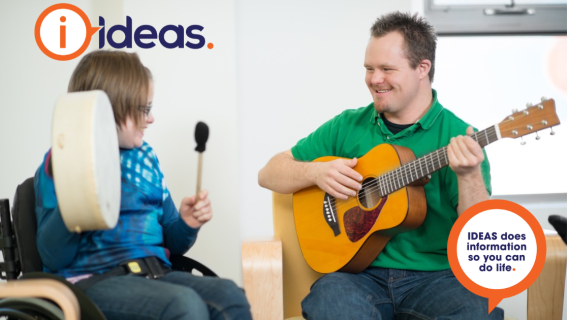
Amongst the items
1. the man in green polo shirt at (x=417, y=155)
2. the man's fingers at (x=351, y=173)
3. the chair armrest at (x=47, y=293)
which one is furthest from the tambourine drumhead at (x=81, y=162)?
the man's fingers at (x=351, y=173)

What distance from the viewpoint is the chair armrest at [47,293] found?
1.21m

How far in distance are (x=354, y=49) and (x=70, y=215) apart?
6.33 ft

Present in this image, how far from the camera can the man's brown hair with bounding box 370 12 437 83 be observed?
1.99m

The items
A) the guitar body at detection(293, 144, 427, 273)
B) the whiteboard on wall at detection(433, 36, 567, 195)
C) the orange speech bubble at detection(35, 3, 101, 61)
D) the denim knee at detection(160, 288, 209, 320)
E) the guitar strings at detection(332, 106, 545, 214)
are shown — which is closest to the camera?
the denim knee at detection(160, 288, 209, 320)

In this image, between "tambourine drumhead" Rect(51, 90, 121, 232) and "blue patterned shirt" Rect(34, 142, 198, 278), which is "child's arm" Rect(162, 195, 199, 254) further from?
"tambourine drumhead" Rect(51, 90, 121, 232)

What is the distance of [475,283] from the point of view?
1.64 meters

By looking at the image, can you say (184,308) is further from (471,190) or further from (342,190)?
(471,190)

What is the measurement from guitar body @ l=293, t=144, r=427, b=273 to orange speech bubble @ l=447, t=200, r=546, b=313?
0.40 ft

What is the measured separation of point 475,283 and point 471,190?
0.26 m

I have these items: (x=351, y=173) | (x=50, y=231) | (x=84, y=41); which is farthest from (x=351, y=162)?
(x=84, y=41)

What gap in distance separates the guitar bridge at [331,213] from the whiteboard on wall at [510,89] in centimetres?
136

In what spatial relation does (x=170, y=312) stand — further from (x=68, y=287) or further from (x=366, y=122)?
(x=366, y=122)

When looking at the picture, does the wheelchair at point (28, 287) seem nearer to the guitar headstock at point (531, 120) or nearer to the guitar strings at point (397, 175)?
the guitar strings at point (397, 175)

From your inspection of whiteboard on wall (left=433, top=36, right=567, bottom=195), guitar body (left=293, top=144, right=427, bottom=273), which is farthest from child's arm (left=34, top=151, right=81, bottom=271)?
whiteboard on wall (left=433, top=36, right=567, bottom=195)
